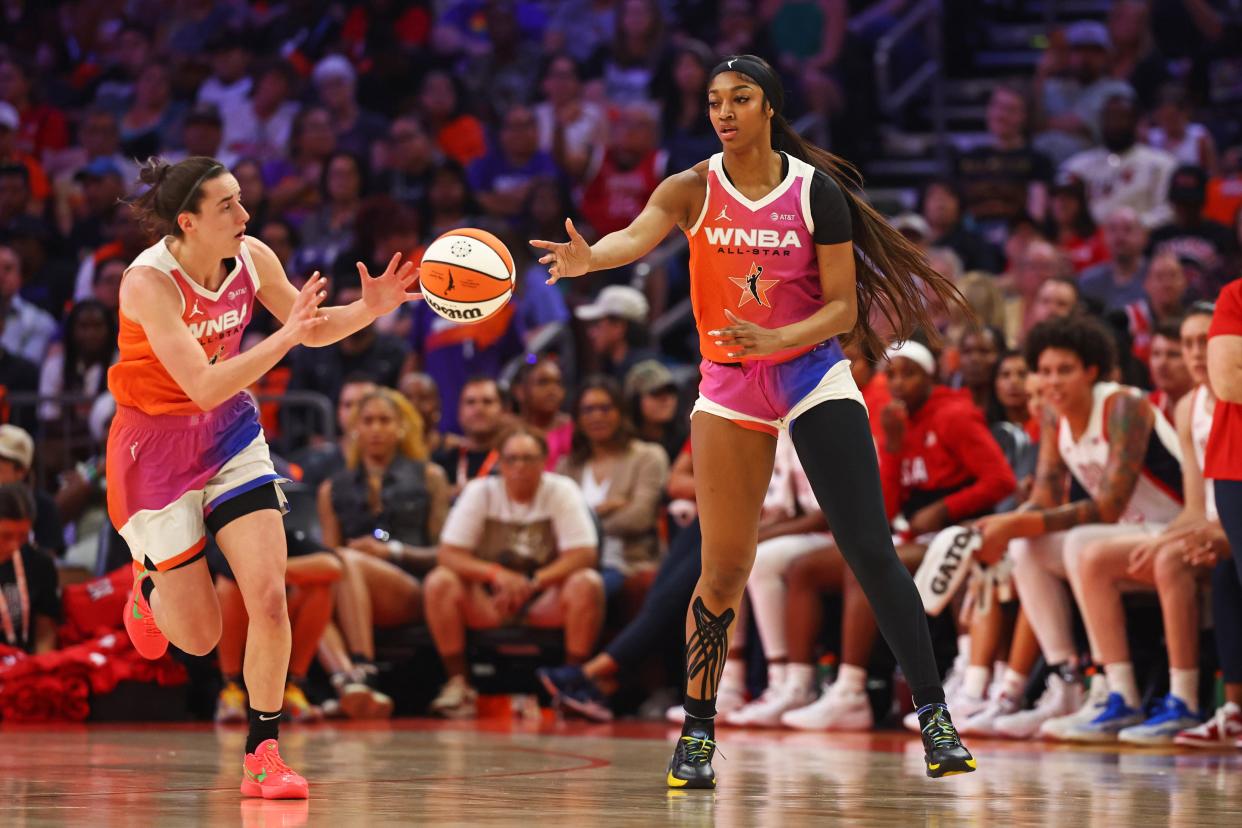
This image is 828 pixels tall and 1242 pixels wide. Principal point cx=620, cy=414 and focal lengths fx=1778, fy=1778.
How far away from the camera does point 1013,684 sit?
841cm

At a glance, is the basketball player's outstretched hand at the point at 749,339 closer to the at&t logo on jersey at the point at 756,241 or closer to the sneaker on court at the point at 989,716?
the at&t logo on jersey at the point at 756,241

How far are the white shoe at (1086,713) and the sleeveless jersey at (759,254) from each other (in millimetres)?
3092

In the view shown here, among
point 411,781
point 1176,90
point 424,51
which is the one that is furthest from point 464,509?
point 424,51

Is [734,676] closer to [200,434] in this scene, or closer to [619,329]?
[619,329]

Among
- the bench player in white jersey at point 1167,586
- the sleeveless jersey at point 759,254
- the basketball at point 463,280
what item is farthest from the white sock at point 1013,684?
the basketball at point 463,280

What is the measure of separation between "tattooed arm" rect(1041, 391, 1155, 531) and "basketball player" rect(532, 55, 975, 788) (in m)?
2.81

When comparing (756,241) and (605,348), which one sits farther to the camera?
(605,348)

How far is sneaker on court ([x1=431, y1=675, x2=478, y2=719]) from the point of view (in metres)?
9.75

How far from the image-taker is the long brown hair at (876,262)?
5887 mm

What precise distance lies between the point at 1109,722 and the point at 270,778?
13.4 feet

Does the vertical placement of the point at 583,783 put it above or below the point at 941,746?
below

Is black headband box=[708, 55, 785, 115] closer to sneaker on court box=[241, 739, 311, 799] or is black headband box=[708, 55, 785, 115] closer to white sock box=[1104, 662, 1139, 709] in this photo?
sneaker on court box=[241, 739, 311, 799]

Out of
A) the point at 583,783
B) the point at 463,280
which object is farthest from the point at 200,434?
the point at 583,783

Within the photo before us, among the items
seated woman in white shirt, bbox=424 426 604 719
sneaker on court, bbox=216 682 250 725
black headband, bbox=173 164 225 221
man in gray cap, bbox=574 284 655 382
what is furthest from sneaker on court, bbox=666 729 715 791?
man in gray cap, bbox=574 284 655 382
